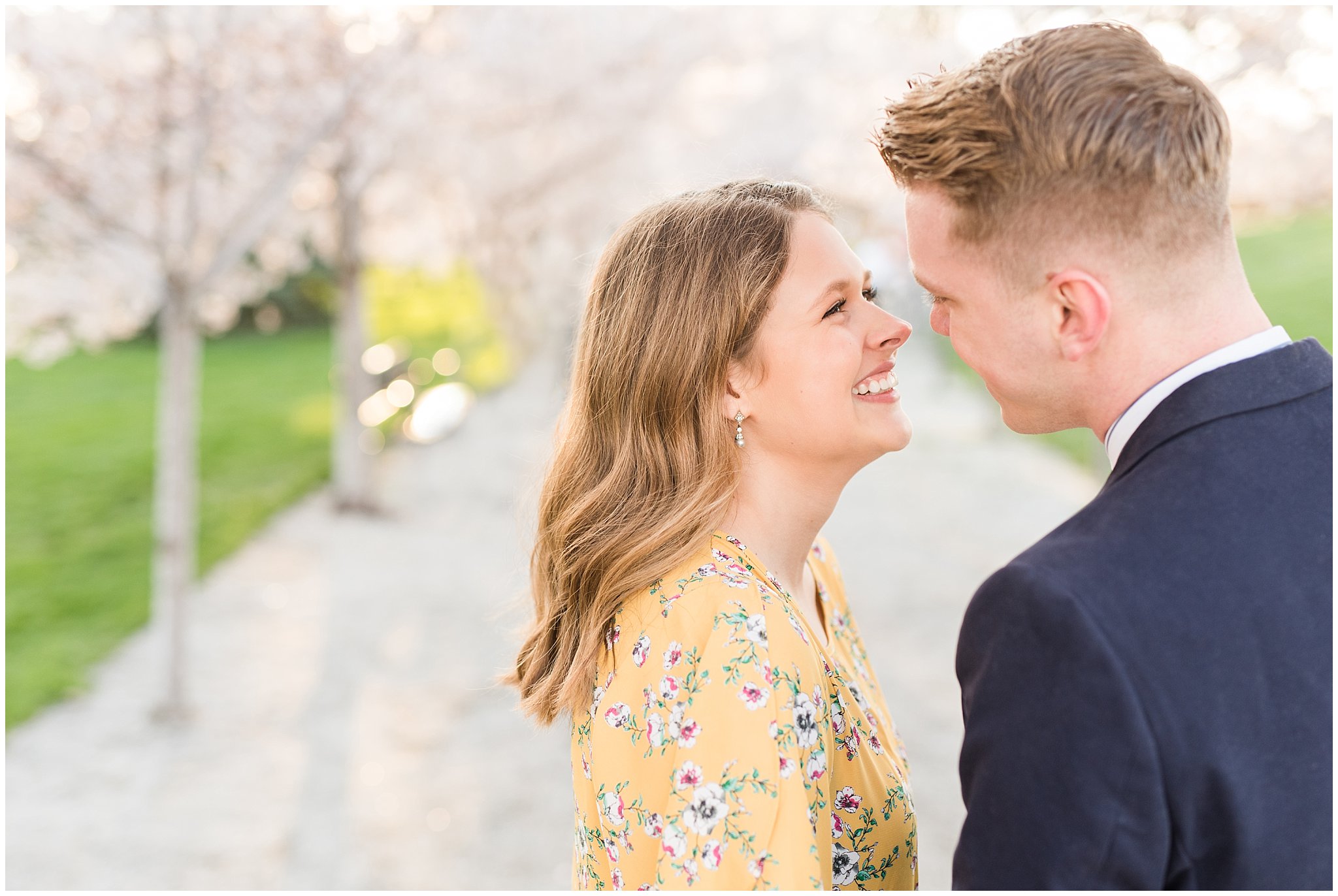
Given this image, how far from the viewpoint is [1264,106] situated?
8.08 meters

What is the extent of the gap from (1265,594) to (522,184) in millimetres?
12726

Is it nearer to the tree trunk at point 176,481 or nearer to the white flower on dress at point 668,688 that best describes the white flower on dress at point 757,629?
the white flower on dress at point 668,688

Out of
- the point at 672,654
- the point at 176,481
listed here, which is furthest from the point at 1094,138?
the point at 176,481

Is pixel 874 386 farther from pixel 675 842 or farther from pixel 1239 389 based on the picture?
pixel 675 842

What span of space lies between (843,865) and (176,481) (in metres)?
5.17

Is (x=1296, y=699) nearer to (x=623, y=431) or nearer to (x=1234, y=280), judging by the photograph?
(x=1234, y=280)

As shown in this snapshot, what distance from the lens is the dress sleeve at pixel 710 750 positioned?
5.27ft

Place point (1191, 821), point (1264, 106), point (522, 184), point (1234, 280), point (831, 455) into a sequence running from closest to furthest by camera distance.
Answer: point (1191, 821) < point (1234, 280) < point (831, 455) < point (1264, 106) < point (522, 184)

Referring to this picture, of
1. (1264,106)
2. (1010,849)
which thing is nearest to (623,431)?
(1010,849)

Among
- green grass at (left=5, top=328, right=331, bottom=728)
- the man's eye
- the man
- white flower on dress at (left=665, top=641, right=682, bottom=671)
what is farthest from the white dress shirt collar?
green grass at (left=5, top=328, right=331, bottom=728)

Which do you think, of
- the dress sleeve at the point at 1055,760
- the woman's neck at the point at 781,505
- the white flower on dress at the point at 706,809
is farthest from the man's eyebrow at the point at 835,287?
the white flower on dress at the point at 706,809

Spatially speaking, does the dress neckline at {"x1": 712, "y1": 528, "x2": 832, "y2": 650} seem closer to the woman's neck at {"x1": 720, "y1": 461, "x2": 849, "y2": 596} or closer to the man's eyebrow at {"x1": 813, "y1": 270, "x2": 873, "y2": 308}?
the woman's neck at {"x1": 720, "y1": 461, "x2": 849, "y2": 596}

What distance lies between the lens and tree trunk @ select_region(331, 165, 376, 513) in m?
9.37

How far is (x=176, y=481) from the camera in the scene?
19.6ft
